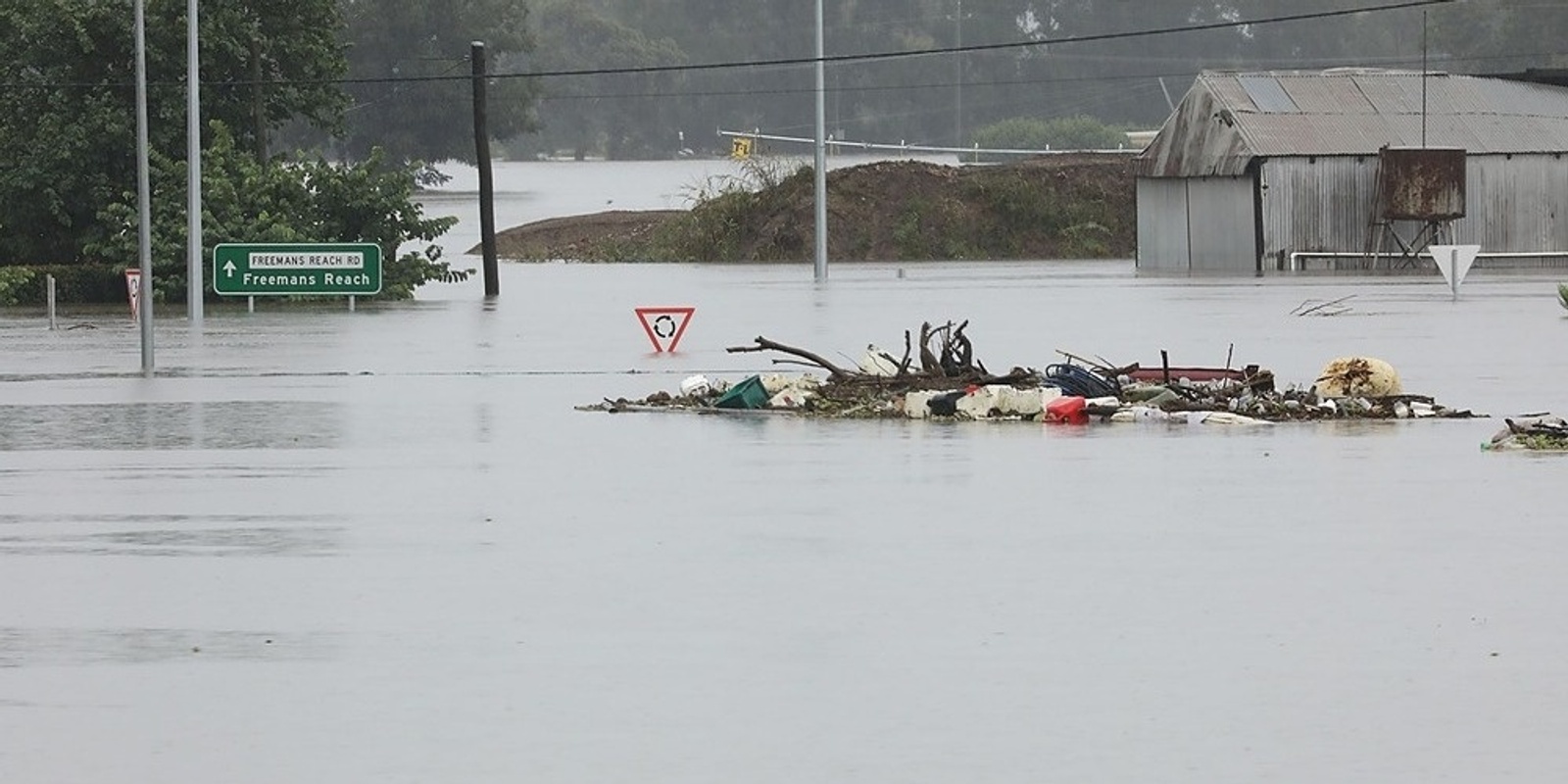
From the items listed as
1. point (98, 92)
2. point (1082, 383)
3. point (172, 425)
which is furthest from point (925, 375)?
point (98, 92)

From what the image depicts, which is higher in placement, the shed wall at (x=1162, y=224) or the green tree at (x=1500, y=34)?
the green tree at (x=1500, y=34)

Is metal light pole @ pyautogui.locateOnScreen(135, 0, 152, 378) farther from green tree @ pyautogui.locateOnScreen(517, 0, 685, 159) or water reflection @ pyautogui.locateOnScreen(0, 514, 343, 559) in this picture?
green tree @ pyautogui.locateOnScreen(517, 0, 685, 159)

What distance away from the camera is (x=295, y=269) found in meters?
53.6

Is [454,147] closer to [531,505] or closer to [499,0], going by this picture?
[499,0]

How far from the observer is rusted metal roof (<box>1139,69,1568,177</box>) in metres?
70.1

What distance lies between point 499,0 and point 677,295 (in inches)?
3025

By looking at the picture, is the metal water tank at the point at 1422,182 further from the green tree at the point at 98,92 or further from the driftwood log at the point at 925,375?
the driftwood log at the point at 925,375

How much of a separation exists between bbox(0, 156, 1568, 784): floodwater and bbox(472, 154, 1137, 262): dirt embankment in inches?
2513

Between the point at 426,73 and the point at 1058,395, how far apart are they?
369ft

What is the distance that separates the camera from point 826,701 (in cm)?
1035

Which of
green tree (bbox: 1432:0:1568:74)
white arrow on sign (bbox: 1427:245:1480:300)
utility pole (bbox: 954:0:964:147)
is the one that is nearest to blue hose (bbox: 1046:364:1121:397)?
white arrow on sign (bbox: 1427:245:1480:300)

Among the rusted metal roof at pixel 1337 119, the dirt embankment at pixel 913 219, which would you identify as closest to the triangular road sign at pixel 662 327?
the rusted metal roof at pixel 1337 119

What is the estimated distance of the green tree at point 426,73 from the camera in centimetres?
12988

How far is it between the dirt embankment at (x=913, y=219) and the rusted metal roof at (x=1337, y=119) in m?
18.8
